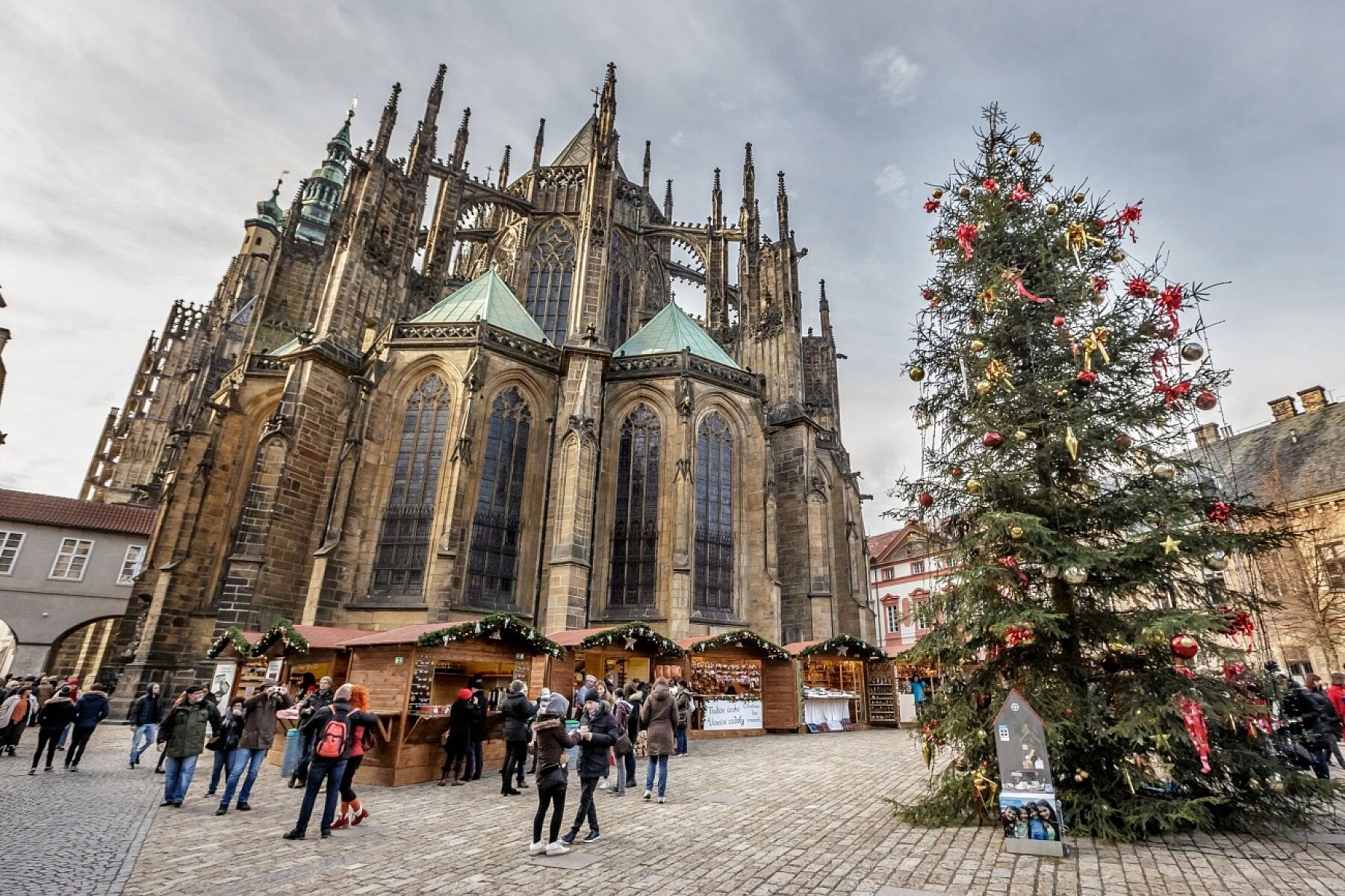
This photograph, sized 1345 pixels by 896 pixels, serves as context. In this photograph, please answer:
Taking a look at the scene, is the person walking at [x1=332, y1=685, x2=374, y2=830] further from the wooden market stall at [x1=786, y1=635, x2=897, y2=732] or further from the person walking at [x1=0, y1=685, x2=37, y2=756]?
the wooden market stall at [x1=786, y1=635, x2=897, y2=732]

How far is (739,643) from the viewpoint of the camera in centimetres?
1662

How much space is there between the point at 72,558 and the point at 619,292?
25429 millimetres

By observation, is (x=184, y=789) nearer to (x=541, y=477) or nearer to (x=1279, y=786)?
(x=1279, y=786)

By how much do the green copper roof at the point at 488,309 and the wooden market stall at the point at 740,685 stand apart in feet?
40.5

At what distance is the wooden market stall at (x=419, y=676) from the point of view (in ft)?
32.6

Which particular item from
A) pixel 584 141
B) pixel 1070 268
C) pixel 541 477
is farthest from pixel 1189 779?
pixel 584 141

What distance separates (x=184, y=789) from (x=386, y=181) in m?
22.1

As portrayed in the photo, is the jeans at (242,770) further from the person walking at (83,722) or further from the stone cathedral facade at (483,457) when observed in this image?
the stone cathedral facade at (483,457)

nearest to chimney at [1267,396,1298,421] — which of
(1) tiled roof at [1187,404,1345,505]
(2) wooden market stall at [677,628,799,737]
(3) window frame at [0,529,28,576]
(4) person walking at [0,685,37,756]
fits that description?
(1) tiled roof at [1187,404,1345,505]

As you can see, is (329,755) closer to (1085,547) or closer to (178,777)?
(178,777)

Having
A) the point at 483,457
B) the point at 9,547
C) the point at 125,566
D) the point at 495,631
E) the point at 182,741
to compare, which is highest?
the point at 483,457

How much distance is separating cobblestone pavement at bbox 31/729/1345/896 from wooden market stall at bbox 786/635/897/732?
9635 mm

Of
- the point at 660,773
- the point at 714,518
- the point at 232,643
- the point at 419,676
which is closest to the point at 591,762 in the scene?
the point at 660,773

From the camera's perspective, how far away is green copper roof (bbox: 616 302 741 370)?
24281 millimetres
